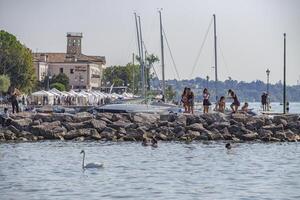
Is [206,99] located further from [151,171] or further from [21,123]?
[151,171]

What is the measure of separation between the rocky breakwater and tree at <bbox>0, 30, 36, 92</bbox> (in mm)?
54903

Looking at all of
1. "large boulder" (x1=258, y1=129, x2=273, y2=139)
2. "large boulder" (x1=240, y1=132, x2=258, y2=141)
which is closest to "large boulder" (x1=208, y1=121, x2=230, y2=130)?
"large boulder" (x1=240, y1=132, x2=258, y2=141)

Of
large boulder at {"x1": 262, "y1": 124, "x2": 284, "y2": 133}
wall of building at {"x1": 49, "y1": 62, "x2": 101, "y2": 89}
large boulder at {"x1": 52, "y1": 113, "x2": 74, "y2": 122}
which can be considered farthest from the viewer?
wall of building at {"x1": 49, "y1": 62, "x2": 101, "y2": 89}

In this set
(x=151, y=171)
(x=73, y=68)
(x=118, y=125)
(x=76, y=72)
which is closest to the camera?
(x=151, y=171)

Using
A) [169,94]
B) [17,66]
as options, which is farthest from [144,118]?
[169,94]

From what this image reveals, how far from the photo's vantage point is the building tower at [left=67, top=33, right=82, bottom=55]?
162 metres

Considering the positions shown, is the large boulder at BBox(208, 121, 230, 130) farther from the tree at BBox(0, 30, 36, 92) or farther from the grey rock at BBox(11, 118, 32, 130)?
the tree at BBox(0, 30, 36, 92)

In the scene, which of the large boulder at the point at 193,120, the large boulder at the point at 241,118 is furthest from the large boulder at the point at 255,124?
the large boulder at the point at 193,120

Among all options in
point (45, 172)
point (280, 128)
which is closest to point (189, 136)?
point (280, 128)

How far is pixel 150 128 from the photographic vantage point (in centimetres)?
4184

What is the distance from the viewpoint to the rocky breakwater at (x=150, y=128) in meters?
40.5

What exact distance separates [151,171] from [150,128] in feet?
48.0

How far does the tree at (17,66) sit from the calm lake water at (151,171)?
201 ft

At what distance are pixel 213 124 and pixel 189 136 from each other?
1966 mm
